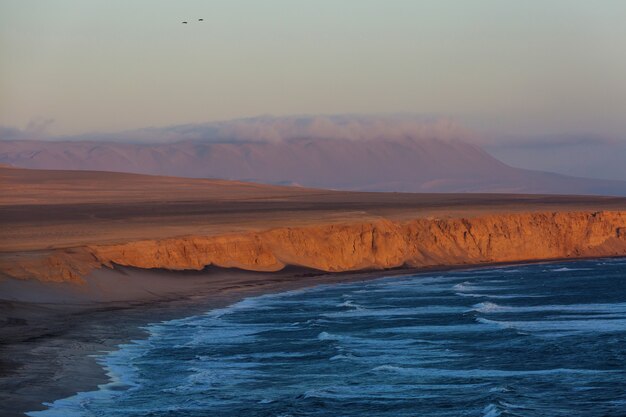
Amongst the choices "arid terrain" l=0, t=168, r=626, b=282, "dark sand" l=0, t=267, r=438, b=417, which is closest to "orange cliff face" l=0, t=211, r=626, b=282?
"arid terrain" l=0, t=168, r=626, b=282

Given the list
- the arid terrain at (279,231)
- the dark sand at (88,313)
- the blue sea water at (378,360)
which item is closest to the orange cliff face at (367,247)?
the arid terrain at (279,231)

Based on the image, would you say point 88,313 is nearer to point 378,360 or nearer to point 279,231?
point 378,360

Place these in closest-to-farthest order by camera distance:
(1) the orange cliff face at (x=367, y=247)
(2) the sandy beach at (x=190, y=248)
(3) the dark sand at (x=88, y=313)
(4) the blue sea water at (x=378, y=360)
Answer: (4) the blue sea water at (x=378, y=360) → (3) the dark sand at (x=88, y=313) → (2) the sandy beach at (x=190, y=248) → (1) the orange cliff face at (x=367, y=247)

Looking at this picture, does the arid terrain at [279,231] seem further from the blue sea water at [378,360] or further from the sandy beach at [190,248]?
the blue sea water at [378,360]

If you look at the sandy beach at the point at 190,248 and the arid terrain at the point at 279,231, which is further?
the arid terrain at the point at 279,231

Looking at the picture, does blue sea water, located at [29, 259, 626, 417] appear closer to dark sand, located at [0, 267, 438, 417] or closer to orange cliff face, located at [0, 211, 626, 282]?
dark sand, located at [0, 267, 438, 417]

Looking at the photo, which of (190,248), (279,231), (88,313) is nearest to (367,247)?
(279,231)
